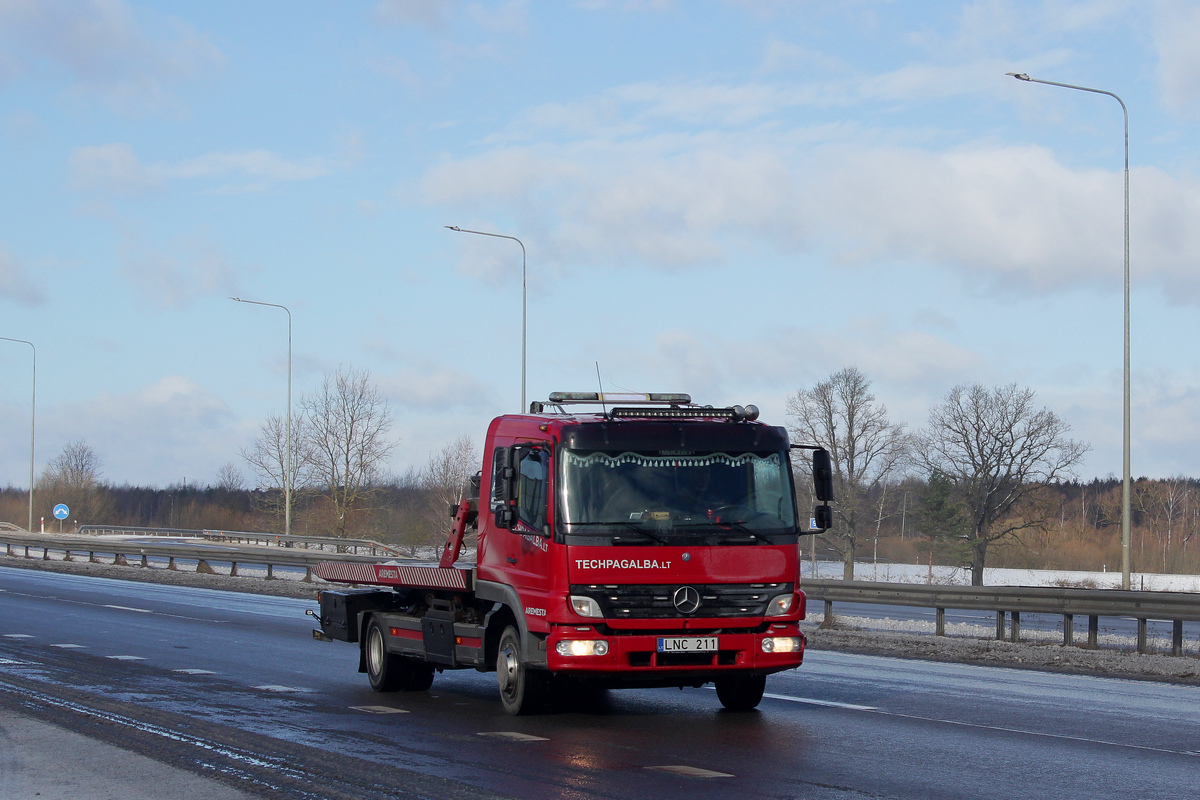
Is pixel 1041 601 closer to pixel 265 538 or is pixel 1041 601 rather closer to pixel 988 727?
pixel 988 727

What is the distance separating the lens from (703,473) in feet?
34.3

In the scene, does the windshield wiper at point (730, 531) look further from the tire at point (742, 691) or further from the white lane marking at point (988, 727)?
the white lane marking at point (988, 727)

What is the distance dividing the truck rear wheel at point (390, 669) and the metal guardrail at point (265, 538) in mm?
18640

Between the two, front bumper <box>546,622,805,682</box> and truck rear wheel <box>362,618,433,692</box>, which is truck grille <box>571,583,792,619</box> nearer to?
front bumper <box>546,622,805,682</box>

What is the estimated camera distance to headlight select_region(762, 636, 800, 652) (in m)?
10.4

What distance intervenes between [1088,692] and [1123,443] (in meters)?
9.12

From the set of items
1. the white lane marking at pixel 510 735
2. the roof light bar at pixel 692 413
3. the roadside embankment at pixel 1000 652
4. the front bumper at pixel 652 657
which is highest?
the roof light bar at pixel 692 413

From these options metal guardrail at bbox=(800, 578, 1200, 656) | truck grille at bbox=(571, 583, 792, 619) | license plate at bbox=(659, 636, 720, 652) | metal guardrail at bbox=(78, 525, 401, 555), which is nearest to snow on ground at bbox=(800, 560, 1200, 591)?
metal guardrail at bbox=(78, 525, 401, 555)

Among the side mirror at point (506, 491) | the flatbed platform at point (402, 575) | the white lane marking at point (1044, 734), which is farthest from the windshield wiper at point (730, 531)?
the flatbed platform at point (402, 575)

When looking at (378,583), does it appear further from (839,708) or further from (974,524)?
(974,524)

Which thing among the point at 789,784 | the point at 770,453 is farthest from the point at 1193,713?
the point at 789,784

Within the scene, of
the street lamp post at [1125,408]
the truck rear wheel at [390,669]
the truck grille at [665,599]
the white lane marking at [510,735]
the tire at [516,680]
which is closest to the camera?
the white lane marking at [510,735]

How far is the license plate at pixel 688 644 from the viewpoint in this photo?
32.9 feet

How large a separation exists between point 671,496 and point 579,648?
145cm
